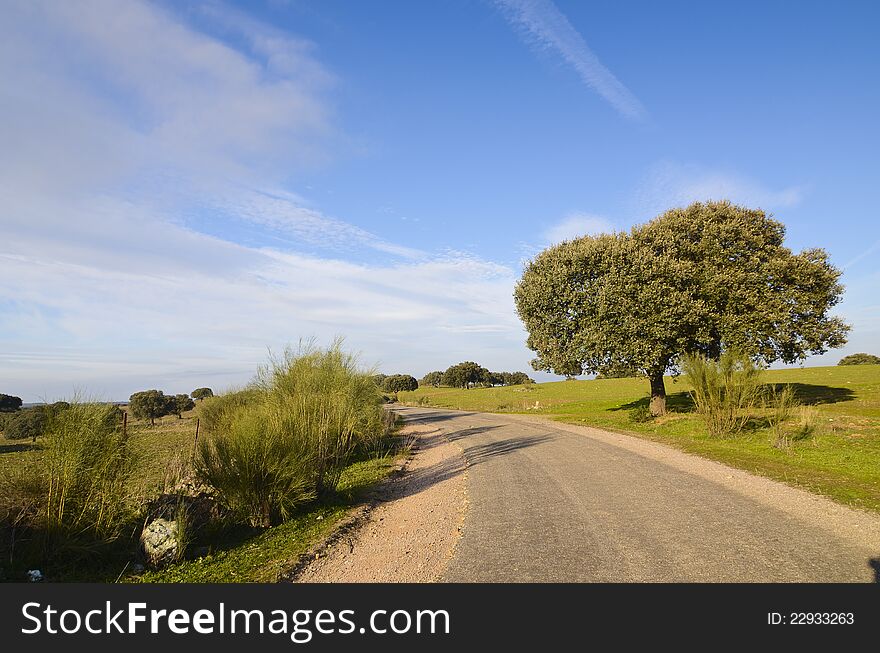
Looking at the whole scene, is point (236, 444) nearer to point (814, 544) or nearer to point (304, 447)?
point (304, 447)

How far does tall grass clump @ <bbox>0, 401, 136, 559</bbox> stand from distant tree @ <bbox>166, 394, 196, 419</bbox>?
129ft

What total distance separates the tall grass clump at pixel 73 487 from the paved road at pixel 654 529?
6.07 metres

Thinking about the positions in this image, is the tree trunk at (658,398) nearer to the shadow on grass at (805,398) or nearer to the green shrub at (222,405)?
the shadow on grass at (805,398)

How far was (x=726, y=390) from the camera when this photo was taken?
A: 1789 cm

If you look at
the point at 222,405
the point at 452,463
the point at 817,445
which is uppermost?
the point at 222,405

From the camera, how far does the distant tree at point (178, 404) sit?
4384 centimetres

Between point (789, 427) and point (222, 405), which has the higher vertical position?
point (222, 405)

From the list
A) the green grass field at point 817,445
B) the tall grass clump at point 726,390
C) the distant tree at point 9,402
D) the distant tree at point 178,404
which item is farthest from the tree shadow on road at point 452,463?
the distant tree at point 9,402

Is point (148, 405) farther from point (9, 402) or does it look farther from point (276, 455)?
point (276, 455)

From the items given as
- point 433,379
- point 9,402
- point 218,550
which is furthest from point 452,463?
point 433,379

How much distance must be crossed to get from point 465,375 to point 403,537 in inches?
4278

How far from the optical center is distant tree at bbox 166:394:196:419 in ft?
144
